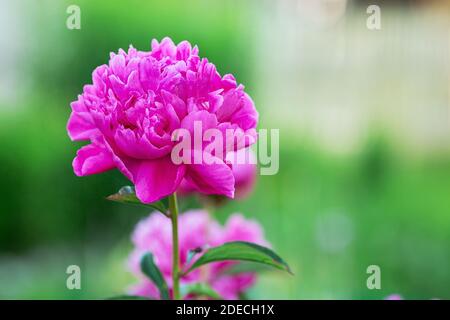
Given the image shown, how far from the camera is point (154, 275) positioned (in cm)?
43

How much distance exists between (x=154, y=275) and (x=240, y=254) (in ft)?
0.23

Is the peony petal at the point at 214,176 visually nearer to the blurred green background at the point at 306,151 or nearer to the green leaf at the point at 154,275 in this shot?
the green leaf at the point at 154,275

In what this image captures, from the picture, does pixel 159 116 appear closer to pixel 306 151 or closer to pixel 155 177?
pixel 155 177

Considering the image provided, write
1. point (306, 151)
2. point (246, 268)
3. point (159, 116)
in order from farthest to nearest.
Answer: point (306, 151) → point (246, 268) → point (159, 116)

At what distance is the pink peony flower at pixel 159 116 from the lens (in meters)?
0.35

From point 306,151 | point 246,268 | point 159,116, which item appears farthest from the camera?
point 306,151

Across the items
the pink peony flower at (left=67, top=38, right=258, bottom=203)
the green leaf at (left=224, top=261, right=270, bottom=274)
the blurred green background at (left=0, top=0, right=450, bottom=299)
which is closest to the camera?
the pink peony flower at (left=67, top=38, right=258, bottom=203)

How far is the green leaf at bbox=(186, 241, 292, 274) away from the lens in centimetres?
39

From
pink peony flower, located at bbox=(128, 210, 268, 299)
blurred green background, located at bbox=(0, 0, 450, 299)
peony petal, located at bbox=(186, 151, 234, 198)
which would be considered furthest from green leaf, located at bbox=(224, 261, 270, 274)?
blurred green background, located at bbox=(0, 0, 450, 299)

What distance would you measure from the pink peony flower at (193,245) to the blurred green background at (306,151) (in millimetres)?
455

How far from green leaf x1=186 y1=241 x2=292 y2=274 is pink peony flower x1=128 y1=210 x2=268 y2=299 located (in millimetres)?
90

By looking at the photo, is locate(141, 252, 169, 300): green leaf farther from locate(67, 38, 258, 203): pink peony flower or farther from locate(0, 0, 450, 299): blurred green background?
locate(0, 0, 450, 299): blurred green background

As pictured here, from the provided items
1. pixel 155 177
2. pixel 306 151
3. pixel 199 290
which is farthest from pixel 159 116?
pixel 306 151
